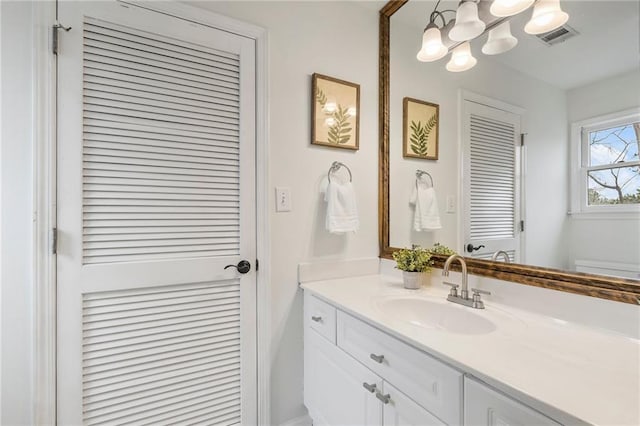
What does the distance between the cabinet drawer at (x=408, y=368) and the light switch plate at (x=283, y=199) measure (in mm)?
597

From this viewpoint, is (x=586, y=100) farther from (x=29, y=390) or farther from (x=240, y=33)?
(x=29, y=390)

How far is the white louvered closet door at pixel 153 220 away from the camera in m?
1.12

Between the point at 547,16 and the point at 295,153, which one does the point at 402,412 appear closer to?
the point at 295,153

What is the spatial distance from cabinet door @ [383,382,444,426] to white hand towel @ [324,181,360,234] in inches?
29.1

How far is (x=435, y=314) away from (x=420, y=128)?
3.15 ft

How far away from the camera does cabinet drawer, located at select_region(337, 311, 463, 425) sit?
0.76 m

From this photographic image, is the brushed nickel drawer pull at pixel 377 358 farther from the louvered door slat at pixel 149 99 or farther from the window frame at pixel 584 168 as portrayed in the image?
the louvered door slat at pixel 149 99

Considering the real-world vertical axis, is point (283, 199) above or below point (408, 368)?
above

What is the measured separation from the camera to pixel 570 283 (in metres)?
0.98

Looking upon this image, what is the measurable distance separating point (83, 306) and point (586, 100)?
1950mm

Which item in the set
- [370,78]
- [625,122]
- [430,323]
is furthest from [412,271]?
[370,78]

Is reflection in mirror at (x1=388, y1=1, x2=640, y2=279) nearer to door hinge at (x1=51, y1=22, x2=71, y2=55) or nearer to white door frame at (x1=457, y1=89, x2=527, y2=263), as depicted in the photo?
white door frame at (x1=457, y1=89, x2=527, y2=263)

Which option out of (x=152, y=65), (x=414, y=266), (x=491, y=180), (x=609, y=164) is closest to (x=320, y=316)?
(x=414, y=266)

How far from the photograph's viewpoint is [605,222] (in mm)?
951
